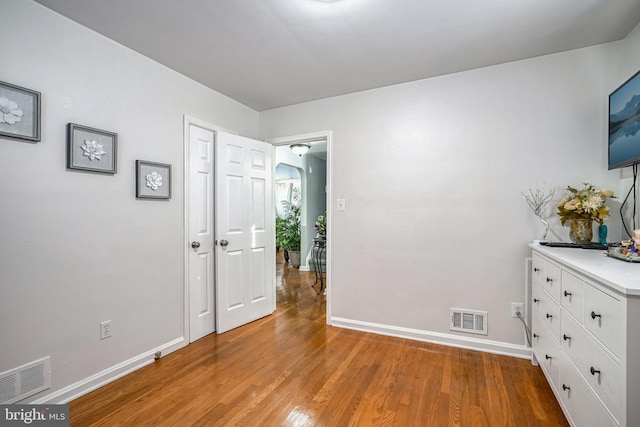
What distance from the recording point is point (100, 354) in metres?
2.10

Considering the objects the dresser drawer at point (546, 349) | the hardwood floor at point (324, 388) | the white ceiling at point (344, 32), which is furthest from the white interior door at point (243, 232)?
the dresser drawer at point (546, 349)

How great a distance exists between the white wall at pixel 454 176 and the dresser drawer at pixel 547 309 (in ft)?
0.90

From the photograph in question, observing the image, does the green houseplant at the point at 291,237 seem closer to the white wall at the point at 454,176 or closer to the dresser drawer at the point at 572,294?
the white wall at the point at 454,176

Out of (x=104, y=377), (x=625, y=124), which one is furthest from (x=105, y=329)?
(x=625, y=124)

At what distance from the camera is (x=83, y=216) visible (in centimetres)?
200

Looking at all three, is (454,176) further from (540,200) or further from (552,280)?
(552,280)

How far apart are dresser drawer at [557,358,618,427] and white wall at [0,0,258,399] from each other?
2.78m

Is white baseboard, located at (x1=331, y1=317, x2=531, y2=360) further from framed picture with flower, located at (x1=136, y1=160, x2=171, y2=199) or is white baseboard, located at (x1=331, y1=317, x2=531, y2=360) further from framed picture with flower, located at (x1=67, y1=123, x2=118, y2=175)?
framed picture with flower, located at (x1=67, y1=123, x2=118, y2=175)

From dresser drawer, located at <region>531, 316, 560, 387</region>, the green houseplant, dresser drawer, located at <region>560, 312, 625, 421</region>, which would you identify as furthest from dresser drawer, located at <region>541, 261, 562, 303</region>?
the green houseplant

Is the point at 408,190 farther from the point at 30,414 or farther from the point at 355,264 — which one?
the point at 30,414

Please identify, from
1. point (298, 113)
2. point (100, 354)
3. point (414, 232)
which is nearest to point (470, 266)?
point (414, 232)

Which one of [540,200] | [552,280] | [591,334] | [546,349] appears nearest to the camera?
[591,334]

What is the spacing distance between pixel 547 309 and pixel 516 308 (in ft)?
1.97

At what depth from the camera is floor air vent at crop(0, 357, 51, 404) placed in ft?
5.41
